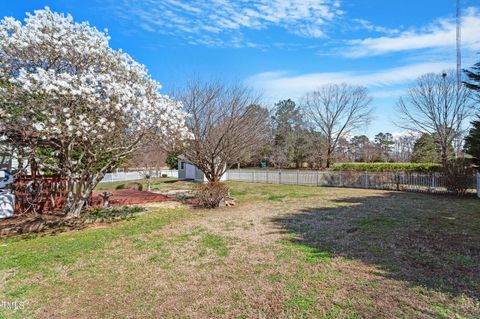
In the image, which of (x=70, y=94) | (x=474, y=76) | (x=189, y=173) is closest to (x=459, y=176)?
(x=474, y=76)

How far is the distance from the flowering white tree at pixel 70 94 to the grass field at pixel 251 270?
2.22 meters

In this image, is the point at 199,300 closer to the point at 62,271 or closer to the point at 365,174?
the point at 62,271

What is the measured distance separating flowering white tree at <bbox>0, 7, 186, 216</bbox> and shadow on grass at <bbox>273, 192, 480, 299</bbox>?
15.5 ft

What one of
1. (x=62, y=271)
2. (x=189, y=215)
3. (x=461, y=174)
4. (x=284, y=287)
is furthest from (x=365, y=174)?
Answer: (x=62, y=271)

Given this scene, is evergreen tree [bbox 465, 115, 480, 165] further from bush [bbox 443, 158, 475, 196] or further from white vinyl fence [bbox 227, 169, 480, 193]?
white vinyl fence [bbox 227, 169, 480, 193]

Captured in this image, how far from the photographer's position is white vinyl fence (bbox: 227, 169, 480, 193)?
1273cm

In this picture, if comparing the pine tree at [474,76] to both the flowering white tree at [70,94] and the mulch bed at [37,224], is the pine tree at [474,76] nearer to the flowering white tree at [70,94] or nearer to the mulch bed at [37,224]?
the flowering white tree at [70,94]

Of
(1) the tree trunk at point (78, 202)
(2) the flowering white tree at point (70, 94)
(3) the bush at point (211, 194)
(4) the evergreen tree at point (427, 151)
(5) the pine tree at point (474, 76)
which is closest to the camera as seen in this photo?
(2) the flowering white tree at point (70, 94)

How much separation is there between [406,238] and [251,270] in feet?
11.1

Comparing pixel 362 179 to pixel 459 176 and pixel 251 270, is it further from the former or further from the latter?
pixel 251 270

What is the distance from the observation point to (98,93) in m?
6.16

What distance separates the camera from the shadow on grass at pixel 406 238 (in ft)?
11.7

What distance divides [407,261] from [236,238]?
9.73 feet

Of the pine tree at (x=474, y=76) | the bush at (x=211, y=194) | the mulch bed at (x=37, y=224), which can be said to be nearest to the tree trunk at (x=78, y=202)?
the mulch bed at (x=37, y=224)
